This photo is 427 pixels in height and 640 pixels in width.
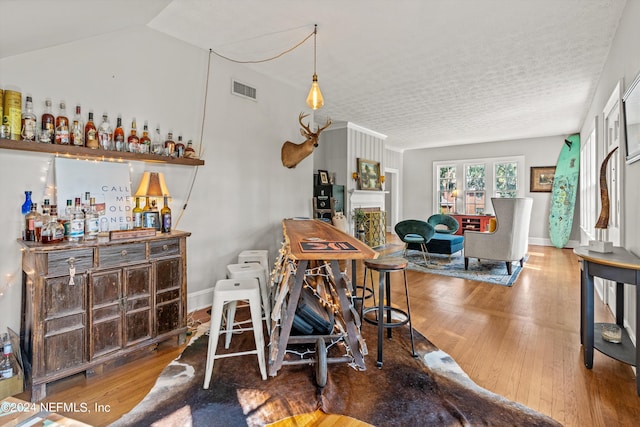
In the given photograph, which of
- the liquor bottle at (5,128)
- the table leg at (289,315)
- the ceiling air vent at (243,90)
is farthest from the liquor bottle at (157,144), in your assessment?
the table leg at (289,315)

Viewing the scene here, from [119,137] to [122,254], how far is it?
3.49 ft

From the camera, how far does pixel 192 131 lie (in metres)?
3.16

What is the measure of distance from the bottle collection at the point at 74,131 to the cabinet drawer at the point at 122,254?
2.84ft

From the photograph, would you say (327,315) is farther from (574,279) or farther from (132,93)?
(574,279)

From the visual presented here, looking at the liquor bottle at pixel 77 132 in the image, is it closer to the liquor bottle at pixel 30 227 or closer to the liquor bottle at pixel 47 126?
the liquor bottle at pixel 47 126

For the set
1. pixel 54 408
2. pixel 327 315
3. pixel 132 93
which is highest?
pixel 132 93

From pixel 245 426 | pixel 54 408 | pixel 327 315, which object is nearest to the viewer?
pixel 245 426

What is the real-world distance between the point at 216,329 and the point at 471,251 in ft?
14.2

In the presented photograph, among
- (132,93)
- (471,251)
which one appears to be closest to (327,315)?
(132,93)

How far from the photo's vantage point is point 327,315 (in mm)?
2311

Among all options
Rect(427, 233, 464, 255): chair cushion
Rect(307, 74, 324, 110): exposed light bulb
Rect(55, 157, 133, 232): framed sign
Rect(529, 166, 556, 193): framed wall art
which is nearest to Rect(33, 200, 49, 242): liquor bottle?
Rect(55, 157, 133, 232): framed sign

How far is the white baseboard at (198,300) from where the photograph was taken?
10.3ft

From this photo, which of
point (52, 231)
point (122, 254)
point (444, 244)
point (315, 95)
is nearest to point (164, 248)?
point (122, 254)

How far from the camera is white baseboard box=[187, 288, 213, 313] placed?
3133 mm
